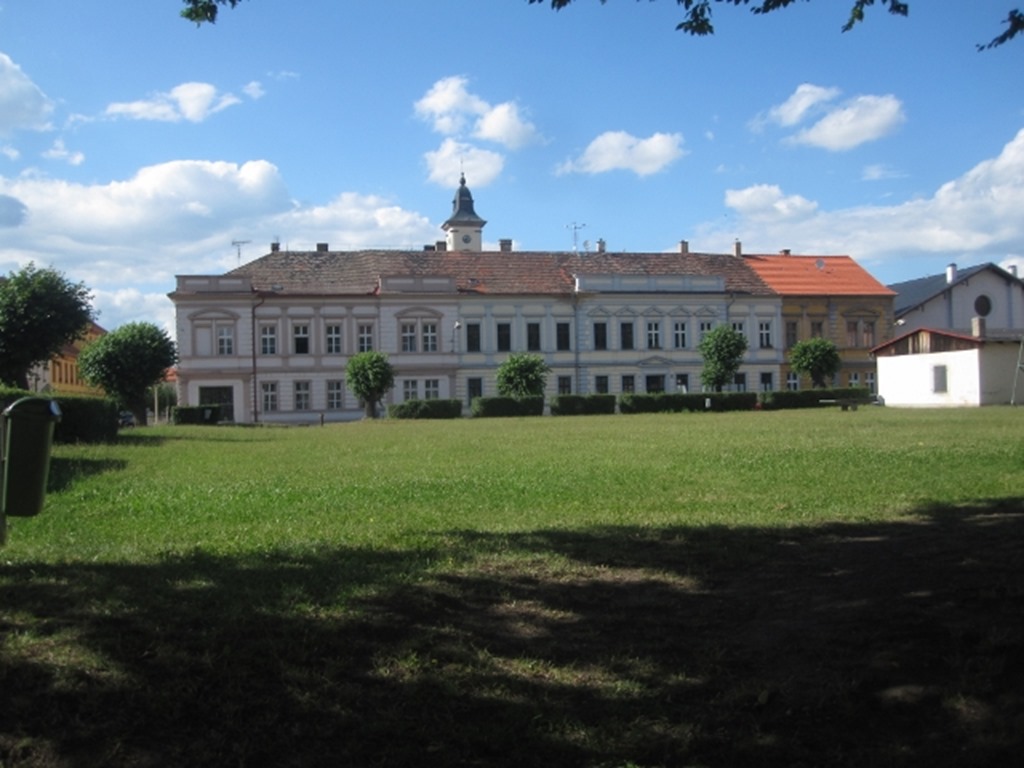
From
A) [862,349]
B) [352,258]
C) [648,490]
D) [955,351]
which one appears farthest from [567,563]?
[862,349]

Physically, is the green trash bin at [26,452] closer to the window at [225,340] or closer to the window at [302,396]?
the window at [302,396]

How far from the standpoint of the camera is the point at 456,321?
6206 cm

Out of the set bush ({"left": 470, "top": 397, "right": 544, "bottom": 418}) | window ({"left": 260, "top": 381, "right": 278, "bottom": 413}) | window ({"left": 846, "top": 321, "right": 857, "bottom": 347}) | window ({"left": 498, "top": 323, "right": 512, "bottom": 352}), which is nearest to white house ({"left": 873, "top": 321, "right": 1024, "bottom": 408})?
window ({"left": 846, "top": 321, "right": 857, "bottom": 347})

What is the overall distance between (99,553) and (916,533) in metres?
6.06

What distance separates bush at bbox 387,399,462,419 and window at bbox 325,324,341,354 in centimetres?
1038

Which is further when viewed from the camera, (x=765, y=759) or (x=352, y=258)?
(x=352, y=258)

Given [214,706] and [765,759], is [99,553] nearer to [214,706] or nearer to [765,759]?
[214,706]

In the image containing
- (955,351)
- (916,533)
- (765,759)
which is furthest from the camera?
(955,351)

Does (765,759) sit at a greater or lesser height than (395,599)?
lesser

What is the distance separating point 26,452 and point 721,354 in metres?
56.2

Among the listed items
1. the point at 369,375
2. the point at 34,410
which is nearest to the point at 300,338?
the point at 369,375

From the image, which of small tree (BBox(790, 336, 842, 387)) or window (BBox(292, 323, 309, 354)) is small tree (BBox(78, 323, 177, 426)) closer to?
Answer: window (BBox(292, 323, 309, 354))

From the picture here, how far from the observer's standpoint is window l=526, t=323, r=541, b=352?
63656 mm

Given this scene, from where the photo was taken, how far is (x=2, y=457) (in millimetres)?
6465
